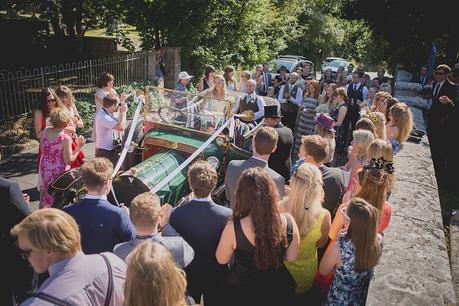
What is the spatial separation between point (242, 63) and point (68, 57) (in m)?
7.53

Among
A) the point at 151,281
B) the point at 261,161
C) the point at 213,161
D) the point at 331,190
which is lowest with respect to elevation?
the point at 213,161

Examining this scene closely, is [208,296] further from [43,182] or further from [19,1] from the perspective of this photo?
[19,1]

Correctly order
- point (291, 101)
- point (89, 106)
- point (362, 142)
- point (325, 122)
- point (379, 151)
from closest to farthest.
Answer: point (379, 151) → point (362, 142) → point (325, 122) → point (291, 101) → point (89, 106)

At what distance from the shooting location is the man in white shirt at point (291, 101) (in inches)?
372

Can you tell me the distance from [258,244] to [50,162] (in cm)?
312

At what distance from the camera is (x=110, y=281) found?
2352 millimetres

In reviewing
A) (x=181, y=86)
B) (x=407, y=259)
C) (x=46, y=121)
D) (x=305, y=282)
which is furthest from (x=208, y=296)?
(x=181, y=86)

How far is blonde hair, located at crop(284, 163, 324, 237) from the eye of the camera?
3.37m

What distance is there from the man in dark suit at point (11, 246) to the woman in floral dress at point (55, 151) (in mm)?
1386

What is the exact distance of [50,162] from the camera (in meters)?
4.91

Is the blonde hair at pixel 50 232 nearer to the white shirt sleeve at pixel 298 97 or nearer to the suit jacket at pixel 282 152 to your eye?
the suit jacket at pixel 282 152

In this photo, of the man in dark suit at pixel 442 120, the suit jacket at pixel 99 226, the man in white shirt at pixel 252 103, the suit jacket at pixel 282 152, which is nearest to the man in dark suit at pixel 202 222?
the suit jacket at pixel 99 226

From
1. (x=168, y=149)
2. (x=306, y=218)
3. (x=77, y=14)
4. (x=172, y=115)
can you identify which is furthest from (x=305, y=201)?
(x=77, y=14)

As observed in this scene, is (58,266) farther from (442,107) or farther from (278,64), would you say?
(278,64)
